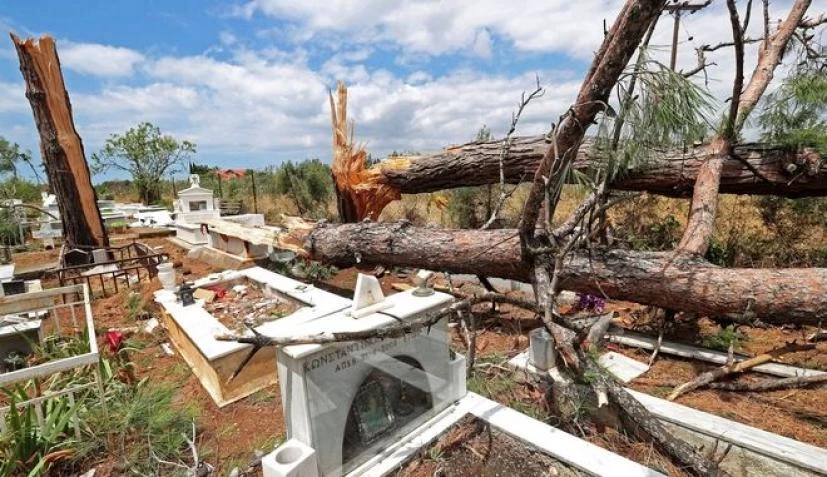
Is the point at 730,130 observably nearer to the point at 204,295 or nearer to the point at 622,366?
the point at 622,366

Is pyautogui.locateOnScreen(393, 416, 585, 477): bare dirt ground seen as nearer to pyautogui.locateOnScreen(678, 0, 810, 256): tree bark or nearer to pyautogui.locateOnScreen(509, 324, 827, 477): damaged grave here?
pyautogui.locateOnScreen(509, 324, 827, 477): damaged grave

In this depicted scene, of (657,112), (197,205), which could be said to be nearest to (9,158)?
(197,205)

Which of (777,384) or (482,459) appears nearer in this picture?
(482,459)

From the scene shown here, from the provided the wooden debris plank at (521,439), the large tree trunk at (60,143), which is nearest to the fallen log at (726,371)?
the wooden debris plank at (521,439)

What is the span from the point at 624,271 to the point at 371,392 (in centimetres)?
236


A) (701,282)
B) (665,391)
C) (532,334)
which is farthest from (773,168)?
(532,334)

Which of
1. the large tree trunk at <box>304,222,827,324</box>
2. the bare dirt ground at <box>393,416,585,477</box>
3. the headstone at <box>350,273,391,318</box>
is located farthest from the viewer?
the large tree trunk at <box>304,222,827,324</box>

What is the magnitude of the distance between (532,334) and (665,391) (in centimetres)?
96

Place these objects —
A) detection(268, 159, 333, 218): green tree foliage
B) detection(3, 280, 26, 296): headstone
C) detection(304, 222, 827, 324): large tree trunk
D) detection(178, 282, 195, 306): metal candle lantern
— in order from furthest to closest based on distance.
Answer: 1. detection(268, 159, 333, 218): green tree foliage
2. detection(3, 280, 26, 296): headstone
3. detection(178, 282, 195, 306): metal candle lantern
4. detection(304, 222, 827, 324): large tree trunk

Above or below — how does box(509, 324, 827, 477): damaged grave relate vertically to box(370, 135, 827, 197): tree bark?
below

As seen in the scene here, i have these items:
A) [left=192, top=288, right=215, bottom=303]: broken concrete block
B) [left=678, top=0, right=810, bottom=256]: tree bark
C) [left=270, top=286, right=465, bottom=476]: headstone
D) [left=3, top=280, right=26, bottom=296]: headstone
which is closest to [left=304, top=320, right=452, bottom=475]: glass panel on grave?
[left=270, top=286, right=465, bottom=476]: headstone

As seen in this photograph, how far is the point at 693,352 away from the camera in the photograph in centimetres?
318

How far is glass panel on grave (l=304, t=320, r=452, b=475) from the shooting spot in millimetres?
1864

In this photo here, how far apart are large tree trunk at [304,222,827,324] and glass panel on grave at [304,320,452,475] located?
142cm
